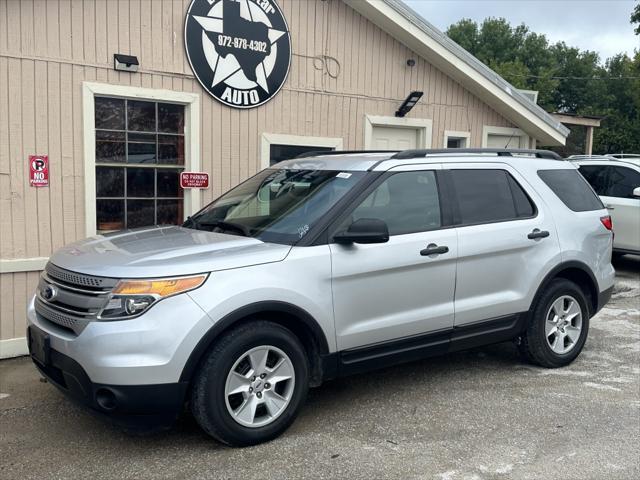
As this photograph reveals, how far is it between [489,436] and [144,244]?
2.54m

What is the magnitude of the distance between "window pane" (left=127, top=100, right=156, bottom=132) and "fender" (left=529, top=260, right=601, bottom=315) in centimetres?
405

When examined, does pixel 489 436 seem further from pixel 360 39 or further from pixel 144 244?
pixel 360 39

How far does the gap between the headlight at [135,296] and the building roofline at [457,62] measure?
5.05 metres

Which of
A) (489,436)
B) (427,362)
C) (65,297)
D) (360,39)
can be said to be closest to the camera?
(65,297)

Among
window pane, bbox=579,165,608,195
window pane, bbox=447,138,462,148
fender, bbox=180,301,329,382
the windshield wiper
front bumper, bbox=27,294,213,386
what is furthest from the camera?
window pane, bbox=579,165,608,195

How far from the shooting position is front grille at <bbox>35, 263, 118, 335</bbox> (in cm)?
349

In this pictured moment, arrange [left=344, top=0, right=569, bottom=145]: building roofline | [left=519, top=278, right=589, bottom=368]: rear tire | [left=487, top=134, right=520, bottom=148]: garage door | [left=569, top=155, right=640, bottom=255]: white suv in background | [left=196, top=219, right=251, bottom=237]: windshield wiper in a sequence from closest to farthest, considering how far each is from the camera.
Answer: [left=196, top=219, right=251, bottom=237]: windshield wiper → [left=519, top=278, right=589, bottom=368]: rear tire → [left=344, top=0, right=569, bottom=145]: building roofline → [left=487, top=134, right=520, bottom=148]: garage door → [left=569, top=155, right=640, bottom=255]: white suv in background

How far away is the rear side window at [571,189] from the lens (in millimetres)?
5383

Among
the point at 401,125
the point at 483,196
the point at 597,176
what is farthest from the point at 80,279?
the point at 597,176

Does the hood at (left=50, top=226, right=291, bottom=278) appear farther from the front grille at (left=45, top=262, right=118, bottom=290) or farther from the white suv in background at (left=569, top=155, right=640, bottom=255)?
the white suv in background at (left=569, top=155, right=640, bottom=255)

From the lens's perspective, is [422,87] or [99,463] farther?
[422,87]

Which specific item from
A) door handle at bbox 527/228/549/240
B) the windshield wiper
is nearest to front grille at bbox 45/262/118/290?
the windshield wiper

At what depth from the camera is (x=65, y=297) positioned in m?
3.70

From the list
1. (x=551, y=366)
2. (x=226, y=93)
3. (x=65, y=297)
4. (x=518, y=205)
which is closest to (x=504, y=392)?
(x=551, y=366)
